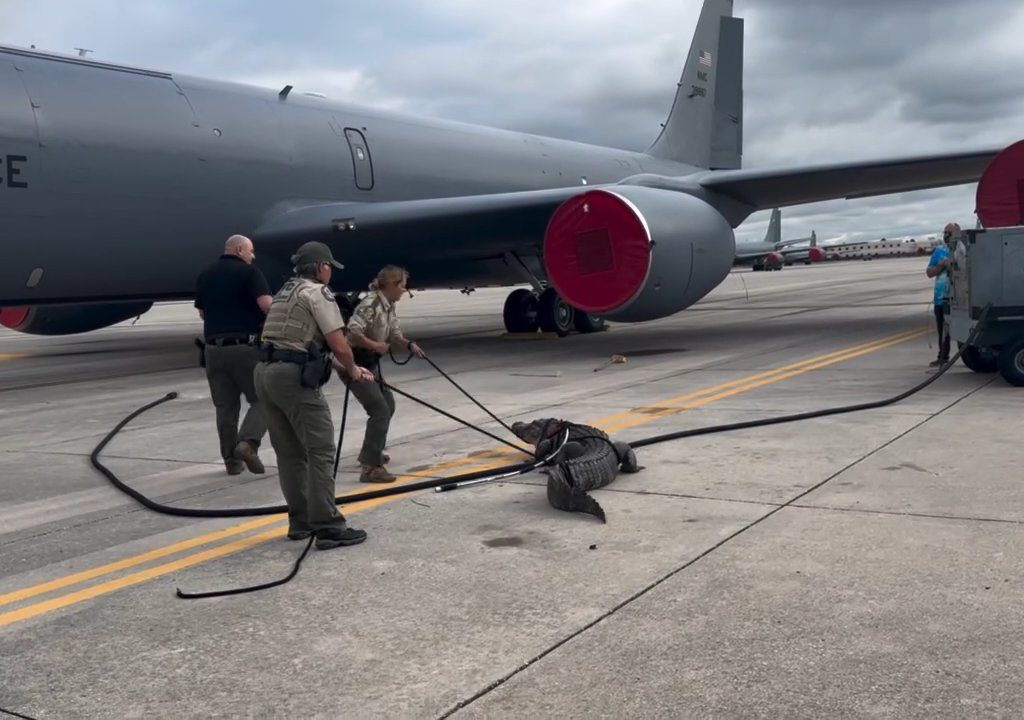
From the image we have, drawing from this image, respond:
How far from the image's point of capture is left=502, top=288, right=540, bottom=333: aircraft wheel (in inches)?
659

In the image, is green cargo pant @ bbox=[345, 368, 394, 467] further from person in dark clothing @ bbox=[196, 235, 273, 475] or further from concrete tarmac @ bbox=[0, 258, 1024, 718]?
person in dark clothing @ bbox=[196, 235, 273, 475]

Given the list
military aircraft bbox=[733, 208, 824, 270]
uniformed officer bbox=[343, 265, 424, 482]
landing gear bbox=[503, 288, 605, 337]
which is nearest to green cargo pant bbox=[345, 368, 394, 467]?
uniformed officer bbox=[343, 265, 424, 482]

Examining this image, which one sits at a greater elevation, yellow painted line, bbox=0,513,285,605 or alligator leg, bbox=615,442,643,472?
alligator leg, bbox=615,442,643,472

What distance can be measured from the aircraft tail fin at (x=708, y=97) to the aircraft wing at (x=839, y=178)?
5.97m

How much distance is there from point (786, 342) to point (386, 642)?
36.9 ft

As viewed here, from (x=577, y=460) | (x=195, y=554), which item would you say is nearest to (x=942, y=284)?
(x=577, y=460)

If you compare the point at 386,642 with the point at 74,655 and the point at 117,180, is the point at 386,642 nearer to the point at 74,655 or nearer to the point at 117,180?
the point at 74,655

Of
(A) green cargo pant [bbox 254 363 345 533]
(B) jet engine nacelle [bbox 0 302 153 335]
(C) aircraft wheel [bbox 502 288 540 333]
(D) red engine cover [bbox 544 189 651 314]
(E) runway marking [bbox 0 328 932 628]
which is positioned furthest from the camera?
(C) aircraft wheel [bbox 502 288 540 333]

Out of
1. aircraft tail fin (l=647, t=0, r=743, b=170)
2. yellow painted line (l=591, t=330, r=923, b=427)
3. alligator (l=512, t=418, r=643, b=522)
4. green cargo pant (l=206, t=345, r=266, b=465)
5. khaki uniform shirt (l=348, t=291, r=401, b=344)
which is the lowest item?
yellow painted line (l=591, t=330, r=923, b=427)

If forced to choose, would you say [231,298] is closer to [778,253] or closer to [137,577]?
[137,577]

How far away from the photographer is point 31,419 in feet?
29.9

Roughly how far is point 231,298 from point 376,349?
3.85 feet

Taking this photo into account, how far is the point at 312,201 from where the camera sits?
13.3 meters

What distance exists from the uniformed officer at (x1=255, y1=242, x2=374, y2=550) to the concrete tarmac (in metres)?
0.19
